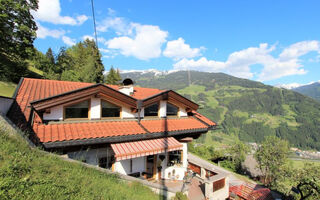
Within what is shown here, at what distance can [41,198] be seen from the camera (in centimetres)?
321

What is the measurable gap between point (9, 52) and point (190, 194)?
31.5 meters

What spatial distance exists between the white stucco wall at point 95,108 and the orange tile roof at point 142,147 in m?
2.09

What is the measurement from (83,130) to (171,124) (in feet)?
18.6

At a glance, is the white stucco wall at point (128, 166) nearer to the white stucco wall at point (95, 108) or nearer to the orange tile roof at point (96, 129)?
the orange tile roof at point (96, 129)

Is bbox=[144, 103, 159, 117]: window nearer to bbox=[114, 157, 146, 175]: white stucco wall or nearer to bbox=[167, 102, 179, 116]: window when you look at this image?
bbox=[167, 102, 179, 116]: window

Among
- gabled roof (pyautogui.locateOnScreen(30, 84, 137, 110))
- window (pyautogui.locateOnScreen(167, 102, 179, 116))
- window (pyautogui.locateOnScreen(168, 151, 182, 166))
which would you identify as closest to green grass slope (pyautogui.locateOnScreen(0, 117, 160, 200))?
gabled roof (pyautogui.locateOnScreen(30, 84, 137, 110))

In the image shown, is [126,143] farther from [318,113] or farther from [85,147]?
[318,113]

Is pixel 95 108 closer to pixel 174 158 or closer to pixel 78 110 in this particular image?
pixel 78 110

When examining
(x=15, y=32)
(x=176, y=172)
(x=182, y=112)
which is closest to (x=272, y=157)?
(x=182, y=112)

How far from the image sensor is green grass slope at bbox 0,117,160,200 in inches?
127

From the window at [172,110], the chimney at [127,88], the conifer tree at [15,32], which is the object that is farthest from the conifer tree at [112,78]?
the window at [172,110]

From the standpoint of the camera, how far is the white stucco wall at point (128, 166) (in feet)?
28.0

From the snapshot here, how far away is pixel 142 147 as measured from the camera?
26.1 ft

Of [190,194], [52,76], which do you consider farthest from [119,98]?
[52,76]
